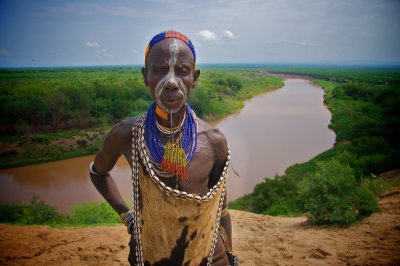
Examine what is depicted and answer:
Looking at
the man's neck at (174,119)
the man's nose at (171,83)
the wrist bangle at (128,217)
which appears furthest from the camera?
the wrist bangle at (128,217)

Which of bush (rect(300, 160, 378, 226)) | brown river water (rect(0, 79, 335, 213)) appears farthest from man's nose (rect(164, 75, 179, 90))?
brown river water (rect(0, 79, 335, 213))

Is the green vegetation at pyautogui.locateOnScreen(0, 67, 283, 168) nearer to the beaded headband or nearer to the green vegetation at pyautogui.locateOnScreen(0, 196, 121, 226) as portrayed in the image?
the green vegetation at pyautogui.locateOnScreen(0, 196, 121, 226)

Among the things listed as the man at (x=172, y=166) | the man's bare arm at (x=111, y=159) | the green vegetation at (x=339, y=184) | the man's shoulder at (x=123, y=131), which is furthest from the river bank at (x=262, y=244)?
the man's shoulder at (x=123, y=131)

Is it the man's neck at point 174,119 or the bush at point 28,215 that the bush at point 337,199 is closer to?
the man's neck at point 174,119

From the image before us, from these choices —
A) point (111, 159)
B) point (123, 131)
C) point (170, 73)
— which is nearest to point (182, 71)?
point (170, 73)

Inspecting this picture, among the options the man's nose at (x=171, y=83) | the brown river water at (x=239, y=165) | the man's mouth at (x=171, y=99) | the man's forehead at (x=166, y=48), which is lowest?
the brown river water at (x=239, y=165)

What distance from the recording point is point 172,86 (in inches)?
61.1

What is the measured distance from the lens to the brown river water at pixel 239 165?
15.8m

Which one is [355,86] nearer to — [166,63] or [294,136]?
[294,136]

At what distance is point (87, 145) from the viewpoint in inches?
887

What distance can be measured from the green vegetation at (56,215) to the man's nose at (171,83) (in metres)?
7.74

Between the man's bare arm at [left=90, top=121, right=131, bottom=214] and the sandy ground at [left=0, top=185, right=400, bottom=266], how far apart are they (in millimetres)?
3468

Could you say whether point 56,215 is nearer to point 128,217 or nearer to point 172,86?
point 128,217

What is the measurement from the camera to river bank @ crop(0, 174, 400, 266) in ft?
16.6
